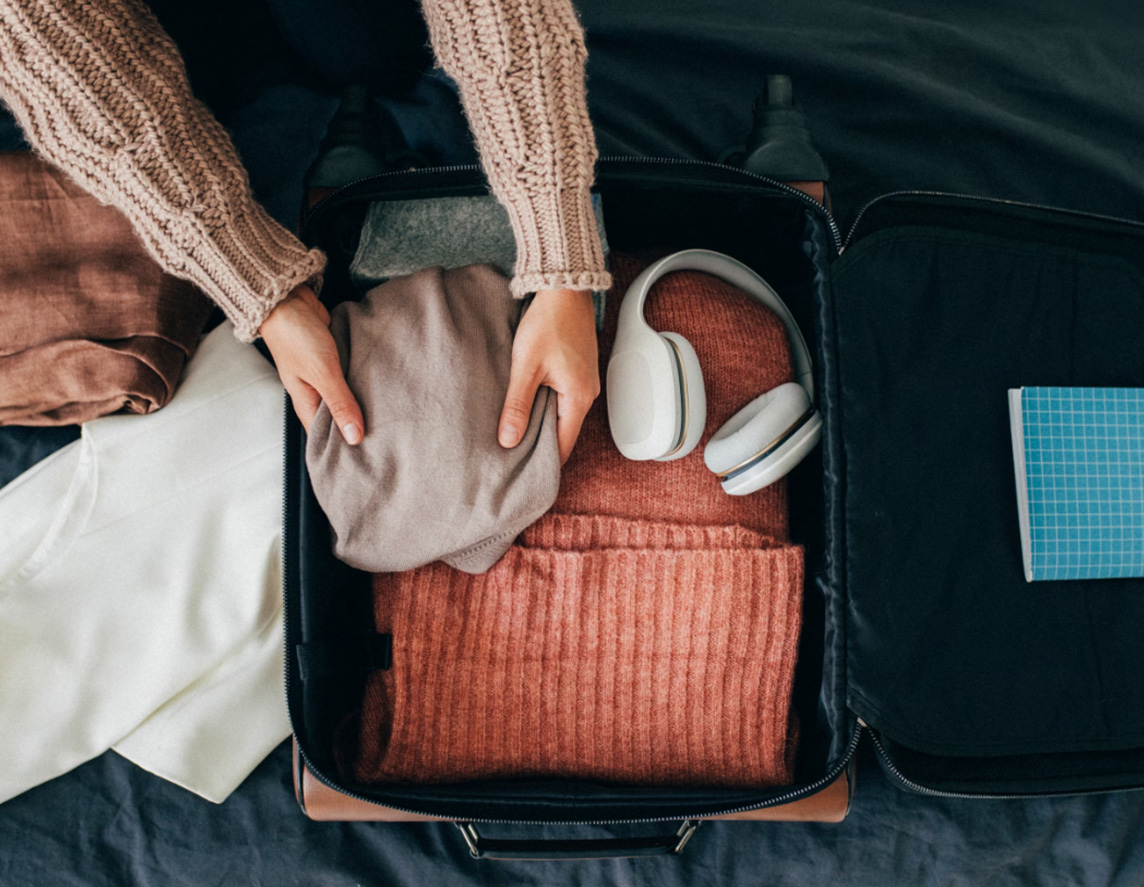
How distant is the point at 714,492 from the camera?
0.67 metres

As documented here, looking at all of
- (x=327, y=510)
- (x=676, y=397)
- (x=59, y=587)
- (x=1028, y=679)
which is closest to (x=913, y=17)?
(x=676, y=397)

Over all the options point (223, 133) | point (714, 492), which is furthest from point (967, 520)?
point (223, 133)

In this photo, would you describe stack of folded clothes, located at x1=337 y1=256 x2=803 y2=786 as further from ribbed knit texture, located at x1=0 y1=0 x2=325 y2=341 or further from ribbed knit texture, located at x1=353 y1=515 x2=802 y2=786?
ribbed knit texture, located at x1=0 y1=0 x2=325 y2=341

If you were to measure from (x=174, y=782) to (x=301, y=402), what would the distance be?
1.44 feet

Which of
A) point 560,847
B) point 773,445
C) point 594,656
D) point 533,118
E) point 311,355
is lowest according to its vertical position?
point 560,847

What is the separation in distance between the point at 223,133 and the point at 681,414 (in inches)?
16.5

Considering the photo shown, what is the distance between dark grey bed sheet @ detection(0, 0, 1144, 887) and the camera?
0.77 metres

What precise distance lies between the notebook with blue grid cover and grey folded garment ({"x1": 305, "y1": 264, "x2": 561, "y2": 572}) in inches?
16.1

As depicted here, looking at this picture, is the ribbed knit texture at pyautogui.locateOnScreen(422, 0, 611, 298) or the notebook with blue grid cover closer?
the ribbed knit texture at pyautogui.locateOnScreen(422, 0, 611, 298)

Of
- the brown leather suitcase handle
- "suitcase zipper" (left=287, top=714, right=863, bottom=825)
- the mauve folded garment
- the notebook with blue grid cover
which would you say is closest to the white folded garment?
the mauve folded garment

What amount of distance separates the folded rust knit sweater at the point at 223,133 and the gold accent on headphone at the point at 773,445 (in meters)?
0.19

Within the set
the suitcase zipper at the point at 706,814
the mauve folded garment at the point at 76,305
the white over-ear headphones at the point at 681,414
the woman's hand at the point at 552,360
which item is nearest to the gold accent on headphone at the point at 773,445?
the white over-ear headphones at the point at 681,414

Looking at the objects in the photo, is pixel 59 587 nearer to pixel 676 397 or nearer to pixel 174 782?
pixel 174 782

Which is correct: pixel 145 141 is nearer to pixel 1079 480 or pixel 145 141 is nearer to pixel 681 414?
pixel 681 414
